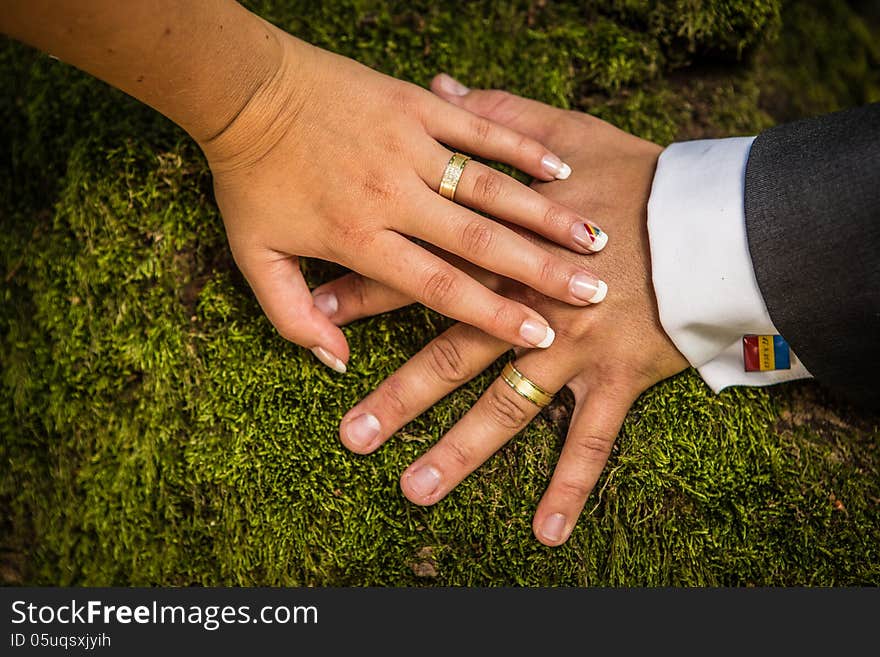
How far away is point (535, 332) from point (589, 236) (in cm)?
23

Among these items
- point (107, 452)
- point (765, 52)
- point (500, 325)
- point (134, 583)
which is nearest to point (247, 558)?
point (134, 583)

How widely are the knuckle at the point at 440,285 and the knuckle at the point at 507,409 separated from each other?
0.24 meters

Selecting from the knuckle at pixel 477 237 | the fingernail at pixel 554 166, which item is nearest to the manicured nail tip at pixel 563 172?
the fingernail at pixel 554 166

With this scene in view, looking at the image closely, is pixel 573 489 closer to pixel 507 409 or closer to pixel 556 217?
pixel 507 409

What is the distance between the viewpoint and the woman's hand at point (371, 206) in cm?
139

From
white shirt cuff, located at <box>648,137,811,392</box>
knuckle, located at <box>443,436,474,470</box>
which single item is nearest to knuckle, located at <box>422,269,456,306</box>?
knuckle, located at <box>443,436,474,470</box>

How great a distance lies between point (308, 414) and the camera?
4.98 feet

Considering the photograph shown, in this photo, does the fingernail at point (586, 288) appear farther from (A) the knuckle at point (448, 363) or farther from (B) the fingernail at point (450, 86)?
(B) the fingernail at point (450, 86)

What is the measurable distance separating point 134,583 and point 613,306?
50.8 inches

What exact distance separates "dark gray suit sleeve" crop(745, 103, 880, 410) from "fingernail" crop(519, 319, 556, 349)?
1.36 ft

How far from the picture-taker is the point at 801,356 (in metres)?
1.30

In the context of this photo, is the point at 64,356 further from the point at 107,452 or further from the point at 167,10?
the point at 167,10

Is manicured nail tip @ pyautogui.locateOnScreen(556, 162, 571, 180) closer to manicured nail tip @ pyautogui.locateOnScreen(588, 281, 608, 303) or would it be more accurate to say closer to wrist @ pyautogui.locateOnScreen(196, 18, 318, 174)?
manicured nail tip @ pyautogui.locateOnScreen(588, 281, 608, 303)

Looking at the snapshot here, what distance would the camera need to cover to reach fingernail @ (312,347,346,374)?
4.86 feet
